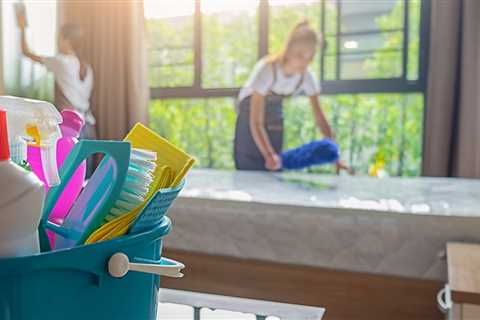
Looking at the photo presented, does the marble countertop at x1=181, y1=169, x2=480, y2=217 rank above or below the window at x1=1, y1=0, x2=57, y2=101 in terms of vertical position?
below

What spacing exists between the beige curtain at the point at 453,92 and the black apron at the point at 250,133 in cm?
69

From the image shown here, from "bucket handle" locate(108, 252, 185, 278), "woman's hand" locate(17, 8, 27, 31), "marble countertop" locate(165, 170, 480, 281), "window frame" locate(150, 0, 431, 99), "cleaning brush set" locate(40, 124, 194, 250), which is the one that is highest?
"woman's hand" locate(17, 8, 27, 31)

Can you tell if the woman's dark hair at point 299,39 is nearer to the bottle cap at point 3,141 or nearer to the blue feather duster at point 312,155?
the blue feather duster at point 312,155

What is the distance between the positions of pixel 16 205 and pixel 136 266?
106mm

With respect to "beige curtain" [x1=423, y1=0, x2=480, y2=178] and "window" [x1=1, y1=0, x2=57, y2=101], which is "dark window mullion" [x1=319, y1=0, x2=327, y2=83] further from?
"window" [x1=1, y1=0, x2=57, y2=101]

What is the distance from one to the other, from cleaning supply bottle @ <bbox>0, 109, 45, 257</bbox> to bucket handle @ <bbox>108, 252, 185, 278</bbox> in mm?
61

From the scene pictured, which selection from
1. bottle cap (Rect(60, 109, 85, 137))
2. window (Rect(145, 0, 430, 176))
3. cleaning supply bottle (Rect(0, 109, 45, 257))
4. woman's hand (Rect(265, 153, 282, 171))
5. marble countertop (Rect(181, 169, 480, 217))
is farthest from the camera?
window (Rect(145, 0, 430, 176))

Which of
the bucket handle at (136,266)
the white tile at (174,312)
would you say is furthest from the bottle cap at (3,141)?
the white tile at (174,312)

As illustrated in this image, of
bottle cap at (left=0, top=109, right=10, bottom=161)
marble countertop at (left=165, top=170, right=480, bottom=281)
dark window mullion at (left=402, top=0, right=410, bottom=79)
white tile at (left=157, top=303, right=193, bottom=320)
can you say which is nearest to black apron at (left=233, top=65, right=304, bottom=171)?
dark window mullion at (left=402, top=0, right=410, bottom=79)

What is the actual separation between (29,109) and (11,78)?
2298mm

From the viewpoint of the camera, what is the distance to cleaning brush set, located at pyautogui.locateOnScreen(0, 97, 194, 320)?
1.01 ft

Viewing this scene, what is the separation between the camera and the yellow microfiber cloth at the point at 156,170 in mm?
346

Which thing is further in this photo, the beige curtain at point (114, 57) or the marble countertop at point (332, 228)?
the beige curtain at point (114, 57)

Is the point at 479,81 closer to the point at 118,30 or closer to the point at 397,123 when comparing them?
the point at 397,123
